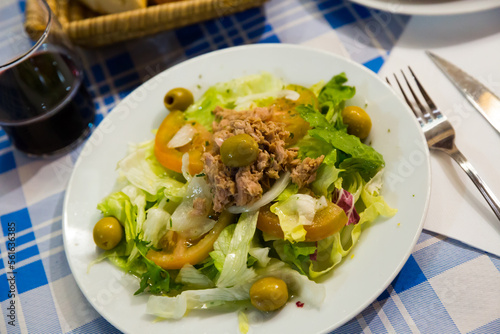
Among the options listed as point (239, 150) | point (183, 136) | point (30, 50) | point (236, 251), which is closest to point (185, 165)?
point (183, 136)

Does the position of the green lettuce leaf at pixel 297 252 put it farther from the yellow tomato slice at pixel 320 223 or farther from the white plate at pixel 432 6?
the white plate at pixel 432 6

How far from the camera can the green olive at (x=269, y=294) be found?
176 centimetres

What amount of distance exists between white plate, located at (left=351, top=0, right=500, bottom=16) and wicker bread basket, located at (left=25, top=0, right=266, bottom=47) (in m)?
0.89

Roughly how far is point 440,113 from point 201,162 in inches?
55.4

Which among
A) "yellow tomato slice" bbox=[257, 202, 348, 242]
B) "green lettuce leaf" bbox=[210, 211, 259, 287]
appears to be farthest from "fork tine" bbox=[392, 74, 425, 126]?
"green lettuce leaf" bbox=[210, 211, 259, 287]

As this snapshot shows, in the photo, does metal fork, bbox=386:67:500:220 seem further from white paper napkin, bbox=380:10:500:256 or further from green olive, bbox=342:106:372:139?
green olive, bbox=342:106:372:139

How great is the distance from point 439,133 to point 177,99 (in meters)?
1.55

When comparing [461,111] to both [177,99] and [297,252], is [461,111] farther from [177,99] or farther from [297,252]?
[177,99]

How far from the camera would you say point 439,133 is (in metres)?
2.29

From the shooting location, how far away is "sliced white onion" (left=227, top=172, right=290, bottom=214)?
1.96 meters

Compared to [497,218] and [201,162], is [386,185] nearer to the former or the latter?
[497,218]

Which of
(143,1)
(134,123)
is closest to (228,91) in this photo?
(134,123)

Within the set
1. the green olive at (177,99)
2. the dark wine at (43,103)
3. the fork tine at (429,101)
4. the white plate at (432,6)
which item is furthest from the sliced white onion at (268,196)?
the white plate at (432,6)

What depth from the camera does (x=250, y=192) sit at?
1.88 metres
